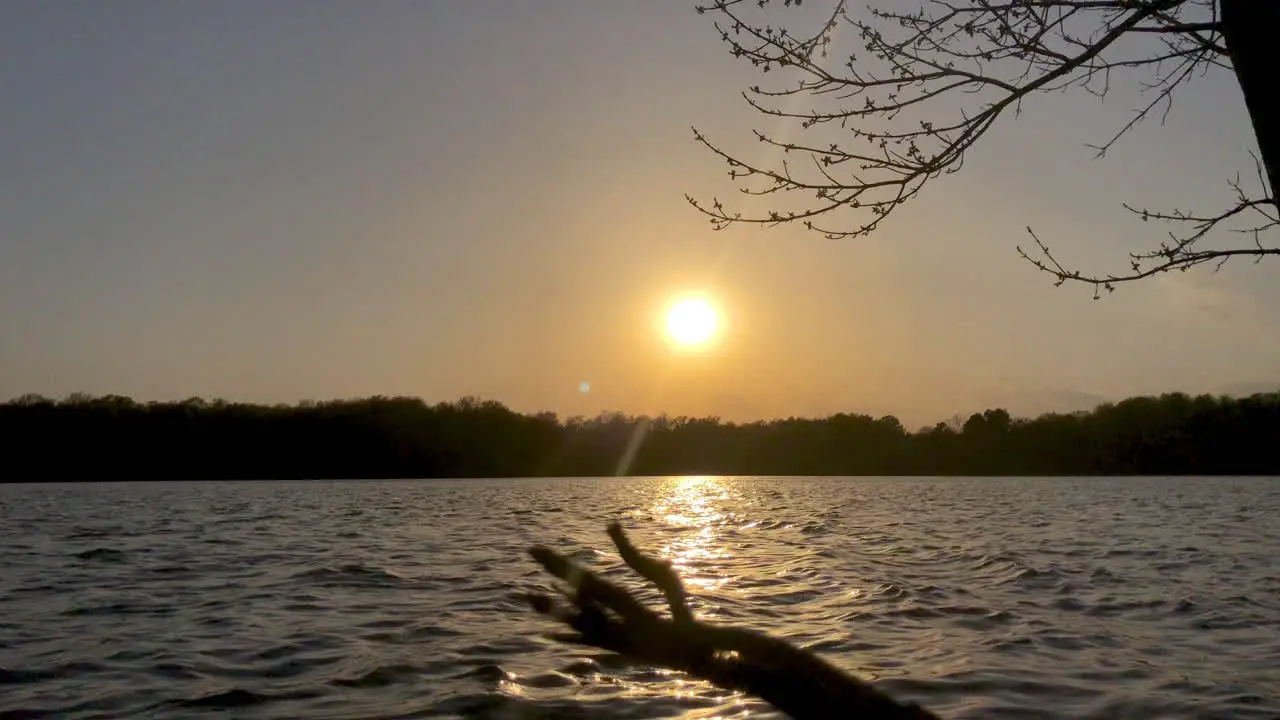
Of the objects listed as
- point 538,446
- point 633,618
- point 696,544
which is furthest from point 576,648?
point 538,446

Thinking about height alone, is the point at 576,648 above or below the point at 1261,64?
below

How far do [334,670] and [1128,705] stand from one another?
7.19m

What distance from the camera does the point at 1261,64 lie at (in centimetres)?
470

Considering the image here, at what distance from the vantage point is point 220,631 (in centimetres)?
1217

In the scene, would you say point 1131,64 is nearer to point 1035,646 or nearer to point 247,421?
point 1035,646

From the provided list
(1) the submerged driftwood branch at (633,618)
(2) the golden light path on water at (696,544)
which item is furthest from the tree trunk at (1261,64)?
(2) the golden light path on water at (696,544)

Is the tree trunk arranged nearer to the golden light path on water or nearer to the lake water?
the lake water

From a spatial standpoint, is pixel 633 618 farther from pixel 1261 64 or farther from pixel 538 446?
pixel 538 446

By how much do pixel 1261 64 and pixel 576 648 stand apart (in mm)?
8478

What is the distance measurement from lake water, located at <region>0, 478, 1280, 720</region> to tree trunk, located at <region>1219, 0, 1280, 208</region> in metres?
5.22

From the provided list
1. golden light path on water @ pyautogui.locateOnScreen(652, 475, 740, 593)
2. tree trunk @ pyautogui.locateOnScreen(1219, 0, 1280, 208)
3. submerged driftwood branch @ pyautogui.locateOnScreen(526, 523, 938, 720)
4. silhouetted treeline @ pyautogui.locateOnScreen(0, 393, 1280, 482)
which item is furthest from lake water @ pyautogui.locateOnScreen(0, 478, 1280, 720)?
silhouetted treeline @ pyautogui.locateOnScreen(0, 393, 1280, 482)

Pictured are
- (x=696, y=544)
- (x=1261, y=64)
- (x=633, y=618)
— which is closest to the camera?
(x=633, y=618)

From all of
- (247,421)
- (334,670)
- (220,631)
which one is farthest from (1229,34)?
(247,421)

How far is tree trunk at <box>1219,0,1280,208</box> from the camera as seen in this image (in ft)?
15.3
